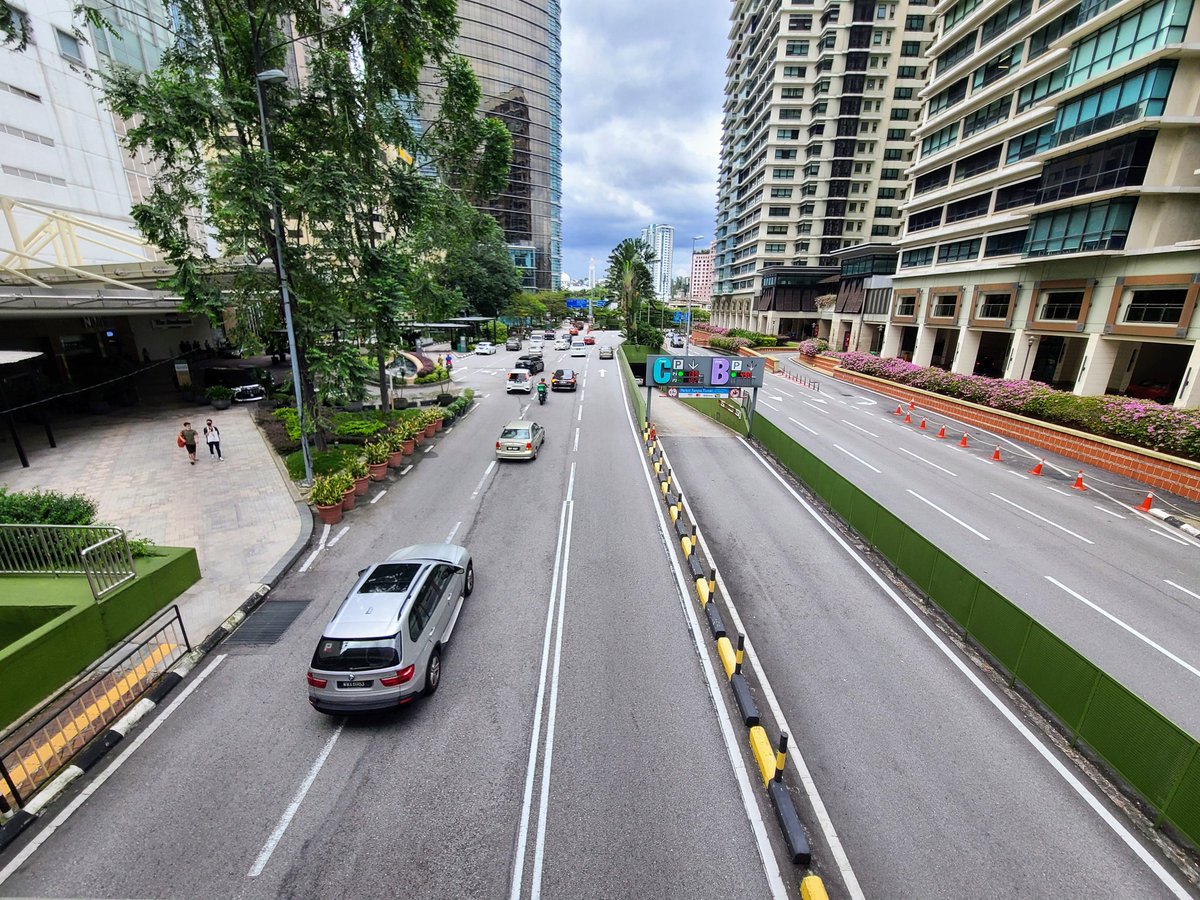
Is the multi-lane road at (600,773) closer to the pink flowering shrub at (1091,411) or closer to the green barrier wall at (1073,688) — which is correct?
the green barrier wall at (1073,688)

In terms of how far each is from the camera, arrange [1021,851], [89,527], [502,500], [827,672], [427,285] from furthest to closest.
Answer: [427,285] < [502,500] < [89,527] < [827,672] < [1021,851]

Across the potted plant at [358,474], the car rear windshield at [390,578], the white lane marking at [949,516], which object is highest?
the car rear windshield at [390,578]

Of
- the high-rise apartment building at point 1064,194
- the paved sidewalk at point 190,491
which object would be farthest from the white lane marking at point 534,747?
the high-rise apartment building at point 1064,194

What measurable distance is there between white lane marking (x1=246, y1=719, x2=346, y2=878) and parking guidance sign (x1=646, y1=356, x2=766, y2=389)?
1877cm

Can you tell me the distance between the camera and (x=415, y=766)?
7.30 metres

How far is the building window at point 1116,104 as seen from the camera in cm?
2336

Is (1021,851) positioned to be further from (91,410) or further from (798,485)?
(91,410)

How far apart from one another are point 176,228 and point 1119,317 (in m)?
41.3

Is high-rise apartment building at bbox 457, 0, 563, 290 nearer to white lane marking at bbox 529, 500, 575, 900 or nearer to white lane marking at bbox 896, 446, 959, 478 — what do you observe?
white lane marking at bbox 896, 446, 959, 478

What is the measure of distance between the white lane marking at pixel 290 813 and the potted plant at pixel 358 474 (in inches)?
417

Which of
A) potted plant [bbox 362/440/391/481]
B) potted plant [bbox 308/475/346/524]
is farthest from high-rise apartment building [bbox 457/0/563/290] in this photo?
potted plant [bbox 308/475/346/524]

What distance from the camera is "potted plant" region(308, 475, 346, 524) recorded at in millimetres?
15297

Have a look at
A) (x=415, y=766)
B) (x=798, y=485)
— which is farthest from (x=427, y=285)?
(x=415, y=766)

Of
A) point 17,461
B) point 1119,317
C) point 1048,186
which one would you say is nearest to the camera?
point 17,461
